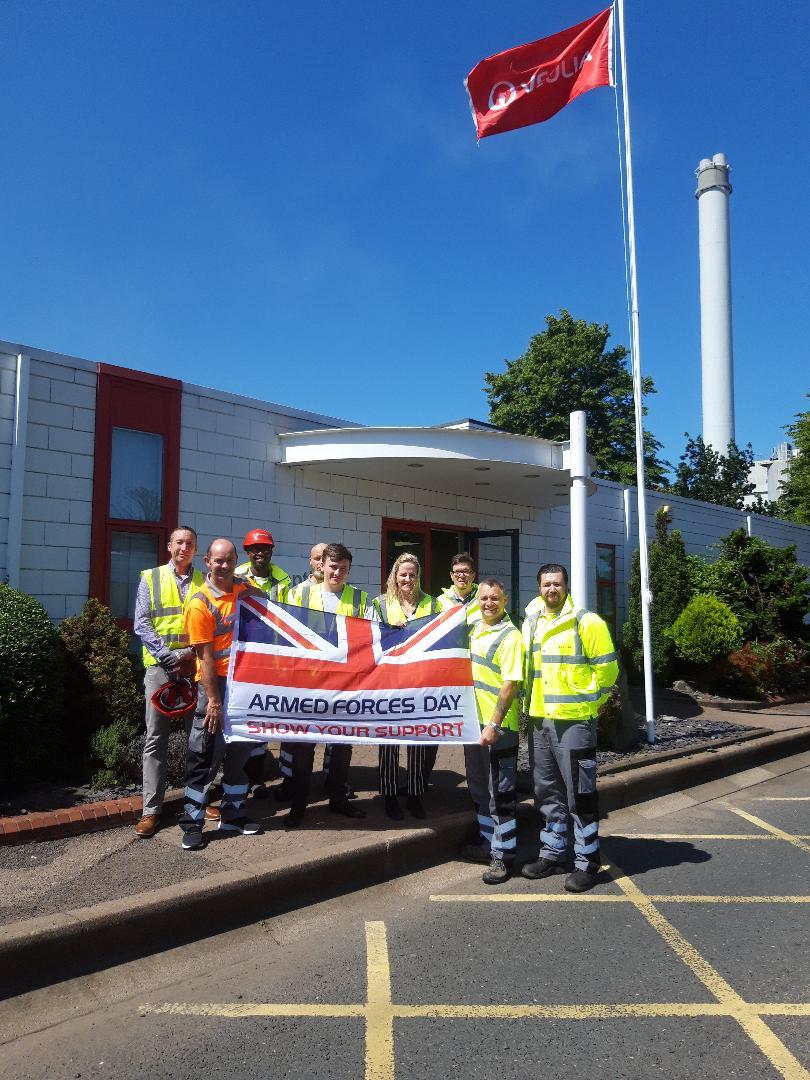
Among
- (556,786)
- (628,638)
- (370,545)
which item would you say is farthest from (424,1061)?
(628,638)

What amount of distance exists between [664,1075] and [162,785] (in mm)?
3656

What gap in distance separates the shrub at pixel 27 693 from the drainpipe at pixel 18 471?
1.24 m

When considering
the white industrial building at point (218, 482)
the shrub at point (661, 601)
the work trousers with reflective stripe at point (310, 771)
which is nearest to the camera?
the work trousers with reflective stripe at point (310, 771)

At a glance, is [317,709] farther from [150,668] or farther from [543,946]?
[543,946]

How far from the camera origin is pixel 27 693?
20.6ft

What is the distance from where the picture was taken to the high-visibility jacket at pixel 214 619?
17.0ft

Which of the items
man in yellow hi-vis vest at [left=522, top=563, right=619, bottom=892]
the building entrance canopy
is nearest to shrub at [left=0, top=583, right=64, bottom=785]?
man in yellow hi-vis vest at [left=522, top=563, right=619, bottom=892]

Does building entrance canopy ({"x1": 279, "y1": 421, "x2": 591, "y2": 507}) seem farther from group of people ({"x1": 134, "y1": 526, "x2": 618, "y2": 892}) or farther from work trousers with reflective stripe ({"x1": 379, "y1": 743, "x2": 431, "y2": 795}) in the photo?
work trousers with reflective stripe ({"x1": 379, "y1": 743, "x2": 431, "y2": 795})

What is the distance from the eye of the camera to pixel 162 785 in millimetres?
5559

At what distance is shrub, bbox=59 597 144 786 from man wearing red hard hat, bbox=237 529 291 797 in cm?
110

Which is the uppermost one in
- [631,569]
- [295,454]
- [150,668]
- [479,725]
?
[295,454]

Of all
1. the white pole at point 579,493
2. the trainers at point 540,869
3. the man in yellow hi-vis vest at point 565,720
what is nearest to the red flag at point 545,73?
the white pole at point 579,493

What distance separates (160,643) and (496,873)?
2681 millimetres

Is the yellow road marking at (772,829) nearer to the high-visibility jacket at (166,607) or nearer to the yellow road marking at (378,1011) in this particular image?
the yellow road marking at (378,1011)
